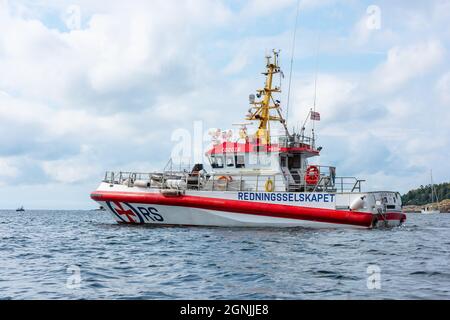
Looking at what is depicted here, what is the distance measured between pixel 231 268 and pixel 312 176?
40.8ft

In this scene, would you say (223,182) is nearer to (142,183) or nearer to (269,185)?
(269,185)

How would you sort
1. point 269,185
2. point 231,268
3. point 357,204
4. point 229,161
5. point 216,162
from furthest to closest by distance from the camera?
1. point 216,162
2. point 229,161
3. point 269,185
4. point 357,204
5. point 231,268

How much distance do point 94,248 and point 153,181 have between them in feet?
28.3

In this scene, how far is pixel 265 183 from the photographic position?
24.1 meters

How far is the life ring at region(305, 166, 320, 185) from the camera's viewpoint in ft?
78.0

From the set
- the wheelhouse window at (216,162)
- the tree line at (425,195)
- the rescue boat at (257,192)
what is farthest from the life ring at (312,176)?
the tree line at (425,195)

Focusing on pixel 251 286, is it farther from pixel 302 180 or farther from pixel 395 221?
pixel 395 221

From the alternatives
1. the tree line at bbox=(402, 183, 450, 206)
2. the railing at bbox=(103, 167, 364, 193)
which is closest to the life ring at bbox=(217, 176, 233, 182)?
the railing at bbox=(103, 167, 364, 193)

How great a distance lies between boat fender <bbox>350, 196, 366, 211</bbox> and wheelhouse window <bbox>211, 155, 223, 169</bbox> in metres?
7.18

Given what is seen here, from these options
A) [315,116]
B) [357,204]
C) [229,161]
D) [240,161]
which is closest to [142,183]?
[229,161]

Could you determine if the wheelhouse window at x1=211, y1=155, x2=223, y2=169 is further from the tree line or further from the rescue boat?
the tree line

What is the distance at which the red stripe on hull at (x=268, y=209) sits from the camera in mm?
22500

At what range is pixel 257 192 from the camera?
917 inches
